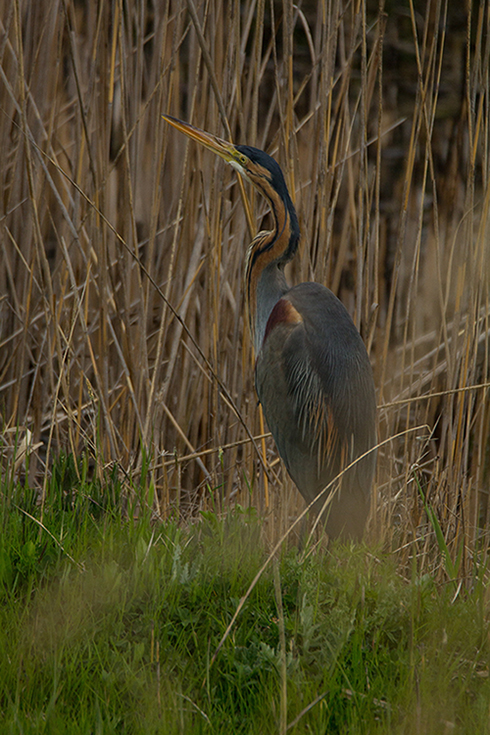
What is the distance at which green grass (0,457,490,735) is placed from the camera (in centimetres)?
161

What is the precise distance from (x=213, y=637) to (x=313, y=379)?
0.93 metres

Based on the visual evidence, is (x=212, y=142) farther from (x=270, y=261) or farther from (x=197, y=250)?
(x=197, y=250)

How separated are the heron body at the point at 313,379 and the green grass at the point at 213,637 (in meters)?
0.30

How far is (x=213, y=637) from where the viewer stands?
1797 millimetres

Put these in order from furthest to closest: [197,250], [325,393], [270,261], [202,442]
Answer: [202,442] → [197,250] → [270,261] → [325,393]

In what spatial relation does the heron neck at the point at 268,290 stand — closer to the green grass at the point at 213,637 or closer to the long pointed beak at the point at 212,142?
the long pointed beak at the point at 212,142

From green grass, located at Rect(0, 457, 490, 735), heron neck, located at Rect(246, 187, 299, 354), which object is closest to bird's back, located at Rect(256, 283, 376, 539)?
heron neck, located at Rect(246, 187, 299, 354)

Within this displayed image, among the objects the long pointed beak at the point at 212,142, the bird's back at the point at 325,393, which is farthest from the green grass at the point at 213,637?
the long pointed beak at the point at 212,142

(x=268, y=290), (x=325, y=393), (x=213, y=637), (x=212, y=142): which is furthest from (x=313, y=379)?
(x=213, y=637)

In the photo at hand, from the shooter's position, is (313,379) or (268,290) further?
(268,290)

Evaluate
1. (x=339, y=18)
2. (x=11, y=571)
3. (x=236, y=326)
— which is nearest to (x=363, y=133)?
(x=339, y=18)

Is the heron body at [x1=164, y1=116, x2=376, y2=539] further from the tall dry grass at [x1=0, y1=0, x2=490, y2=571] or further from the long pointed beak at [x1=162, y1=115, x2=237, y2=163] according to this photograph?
the tall dry grass at [x1=0, y1=0, x2=490, y2=571]

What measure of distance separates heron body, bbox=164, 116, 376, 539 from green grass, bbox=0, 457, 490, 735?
0.99 feet

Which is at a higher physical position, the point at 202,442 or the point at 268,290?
the point at 268,290
